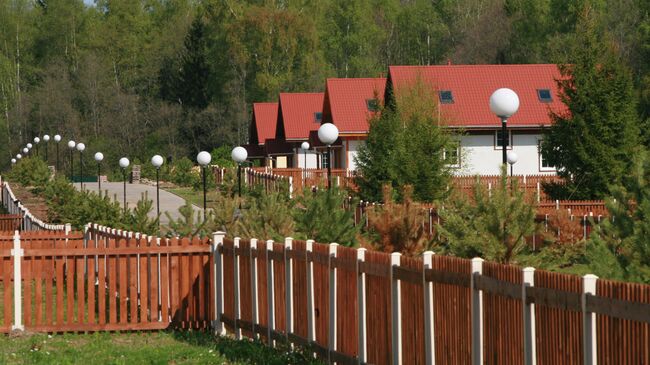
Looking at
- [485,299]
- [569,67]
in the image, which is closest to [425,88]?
[569,67]

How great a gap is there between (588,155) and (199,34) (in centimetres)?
6613

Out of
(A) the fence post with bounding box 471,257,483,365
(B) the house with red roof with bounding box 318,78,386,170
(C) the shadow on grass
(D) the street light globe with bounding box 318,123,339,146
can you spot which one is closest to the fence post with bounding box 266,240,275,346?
(C) the shadow on grass

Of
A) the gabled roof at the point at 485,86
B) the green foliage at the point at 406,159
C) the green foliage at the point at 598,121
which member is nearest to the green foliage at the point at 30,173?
the gabled roof at the point at 485,86

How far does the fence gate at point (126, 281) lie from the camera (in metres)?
14.5

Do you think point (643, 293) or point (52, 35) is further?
point (52, 35)

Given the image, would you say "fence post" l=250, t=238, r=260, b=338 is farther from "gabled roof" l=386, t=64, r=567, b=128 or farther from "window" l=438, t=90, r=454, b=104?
"window" l=438, t=90, r=454, b=104

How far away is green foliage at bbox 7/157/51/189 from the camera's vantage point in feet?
190

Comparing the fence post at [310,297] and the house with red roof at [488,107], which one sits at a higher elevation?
the house with red roof at [488,107]

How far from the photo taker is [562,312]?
25.0 ft

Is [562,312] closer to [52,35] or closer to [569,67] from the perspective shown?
[569,67]

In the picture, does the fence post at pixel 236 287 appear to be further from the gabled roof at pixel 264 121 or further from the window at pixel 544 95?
the gabled roof at pixel 264 121

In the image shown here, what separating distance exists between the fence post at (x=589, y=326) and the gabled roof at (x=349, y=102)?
155 feet

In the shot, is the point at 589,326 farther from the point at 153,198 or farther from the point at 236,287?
the point at 153,198

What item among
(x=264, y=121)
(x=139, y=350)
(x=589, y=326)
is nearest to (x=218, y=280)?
(x=139, y=350)
